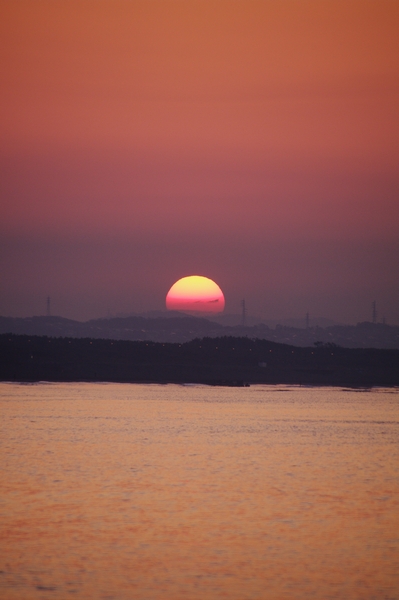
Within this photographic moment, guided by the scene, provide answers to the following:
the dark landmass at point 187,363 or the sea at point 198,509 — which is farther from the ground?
the dark landmass at point 187,363

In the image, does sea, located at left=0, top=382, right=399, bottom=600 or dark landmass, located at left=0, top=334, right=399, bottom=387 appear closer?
sea, located at left=0, top=382, right=399, bottom=600

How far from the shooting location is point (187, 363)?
138750 mm

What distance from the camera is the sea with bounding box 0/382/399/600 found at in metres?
19.7

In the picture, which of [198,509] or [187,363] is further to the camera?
[187,363]

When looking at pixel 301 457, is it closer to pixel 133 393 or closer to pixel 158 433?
pixel 158 433

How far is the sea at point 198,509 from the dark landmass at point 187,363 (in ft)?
207

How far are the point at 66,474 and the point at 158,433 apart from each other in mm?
19031

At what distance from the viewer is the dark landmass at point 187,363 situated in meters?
125

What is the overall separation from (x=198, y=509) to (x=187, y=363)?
4330 inches

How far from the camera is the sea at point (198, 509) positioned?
64.6 feet

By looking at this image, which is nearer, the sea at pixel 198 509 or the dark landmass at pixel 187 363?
the sea at pixel 198 509

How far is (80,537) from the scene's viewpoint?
24.0 metres

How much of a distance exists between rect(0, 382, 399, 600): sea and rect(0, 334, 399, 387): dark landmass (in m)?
63.1

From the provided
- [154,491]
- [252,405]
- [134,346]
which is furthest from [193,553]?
[134,346]
